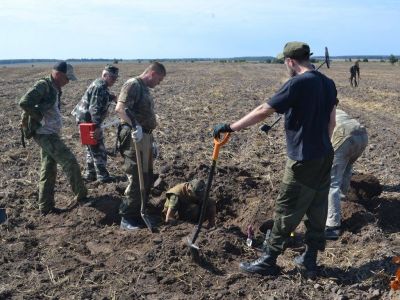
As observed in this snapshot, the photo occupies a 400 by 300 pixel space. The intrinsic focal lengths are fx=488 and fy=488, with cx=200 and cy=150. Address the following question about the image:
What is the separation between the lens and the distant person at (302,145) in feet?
14.2

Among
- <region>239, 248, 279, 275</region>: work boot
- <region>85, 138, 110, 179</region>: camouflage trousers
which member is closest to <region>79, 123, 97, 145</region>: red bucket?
<region>85, 138, 110, 179</region>: camouflage trousers

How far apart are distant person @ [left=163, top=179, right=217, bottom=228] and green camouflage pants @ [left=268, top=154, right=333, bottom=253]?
1.72 metres

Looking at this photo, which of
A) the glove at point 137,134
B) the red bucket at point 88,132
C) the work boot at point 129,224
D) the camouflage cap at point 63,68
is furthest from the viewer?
the red bucket at point 88,132

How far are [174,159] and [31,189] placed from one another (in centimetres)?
294

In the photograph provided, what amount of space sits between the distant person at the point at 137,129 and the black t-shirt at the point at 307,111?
189 centimetres

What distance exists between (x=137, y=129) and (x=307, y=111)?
6.77ft

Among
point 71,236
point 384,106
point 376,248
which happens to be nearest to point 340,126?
point 376,248

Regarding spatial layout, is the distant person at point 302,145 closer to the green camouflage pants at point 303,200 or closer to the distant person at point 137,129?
the green camouflage pants at point 303,200

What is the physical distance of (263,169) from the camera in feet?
29.1

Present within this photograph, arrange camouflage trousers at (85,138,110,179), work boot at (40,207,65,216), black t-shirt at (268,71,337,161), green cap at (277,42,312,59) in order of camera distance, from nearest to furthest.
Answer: black t-shirt at (268,71,337,161) → green cap at (277,42,312,59) → work boot at (40,207,65,216) → camouflage trousers at (85,138,110,179)

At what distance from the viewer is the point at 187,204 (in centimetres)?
645

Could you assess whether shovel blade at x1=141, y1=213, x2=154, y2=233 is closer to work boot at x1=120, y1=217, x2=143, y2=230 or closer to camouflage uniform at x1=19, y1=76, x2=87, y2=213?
work boot at x1=120, y1=217, x2=143, y2=230

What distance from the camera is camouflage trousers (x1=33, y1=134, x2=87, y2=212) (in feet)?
→ 21.2

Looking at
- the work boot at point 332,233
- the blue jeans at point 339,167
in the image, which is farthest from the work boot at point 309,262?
the blue jeans at point 339,167
